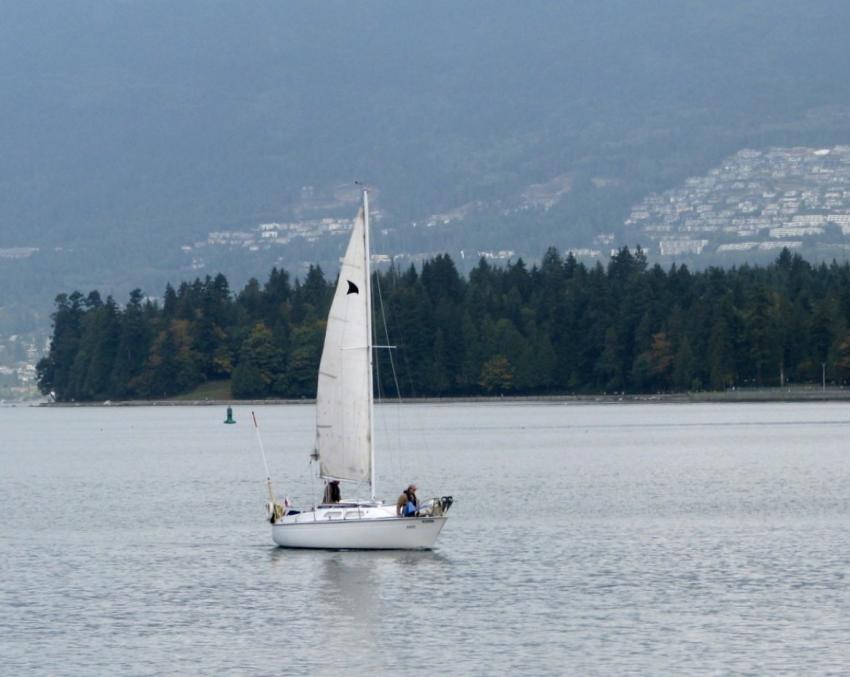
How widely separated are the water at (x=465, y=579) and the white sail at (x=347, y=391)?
10.0 feet

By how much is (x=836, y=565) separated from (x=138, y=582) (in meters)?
20.9

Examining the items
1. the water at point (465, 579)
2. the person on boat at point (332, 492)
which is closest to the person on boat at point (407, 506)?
the water at point (465, 579)

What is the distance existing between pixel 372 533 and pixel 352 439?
10.6 ft

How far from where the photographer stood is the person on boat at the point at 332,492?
60.2m

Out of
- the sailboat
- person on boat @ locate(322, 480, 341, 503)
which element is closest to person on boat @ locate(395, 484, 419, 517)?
the sailboat

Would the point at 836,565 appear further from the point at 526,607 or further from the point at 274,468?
the point at 274,468

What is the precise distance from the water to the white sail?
305cm

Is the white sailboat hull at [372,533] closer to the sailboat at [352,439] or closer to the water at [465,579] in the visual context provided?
the sailboat at [352,439]

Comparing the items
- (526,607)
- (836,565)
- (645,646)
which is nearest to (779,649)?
(645,646)

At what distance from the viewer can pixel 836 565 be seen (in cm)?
5578

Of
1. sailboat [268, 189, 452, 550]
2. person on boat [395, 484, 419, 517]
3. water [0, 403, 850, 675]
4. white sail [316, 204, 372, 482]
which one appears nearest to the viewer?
water [0, 403, 850, 675]

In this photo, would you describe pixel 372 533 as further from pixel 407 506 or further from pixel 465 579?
pixel 465 579

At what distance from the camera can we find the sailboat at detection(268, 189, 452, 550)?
2303 inches

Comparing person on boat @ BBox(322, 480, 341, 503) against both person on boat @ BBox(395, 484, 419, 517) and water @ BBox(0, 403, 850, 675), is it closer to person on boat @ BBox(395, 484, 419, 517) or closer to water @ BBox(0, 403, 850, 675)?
water @ BBox(0, 403, 850, 675)
